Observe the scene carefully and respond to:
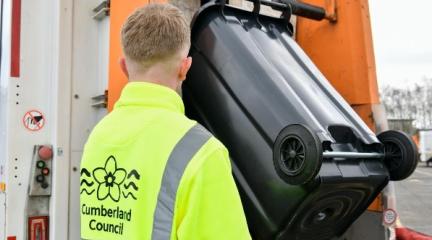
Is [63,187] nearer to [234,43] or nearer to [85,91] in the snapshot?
[85,91]

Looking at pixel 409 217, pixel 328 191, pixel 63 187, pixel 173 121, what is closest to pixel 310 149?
pixel 328 191

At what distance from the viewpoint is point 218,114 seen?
2059 millimetres

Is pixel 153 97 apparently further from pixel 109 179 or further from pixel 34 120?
pixel 34 120

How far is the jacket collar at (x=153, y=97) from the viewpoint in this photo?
1.18 meters

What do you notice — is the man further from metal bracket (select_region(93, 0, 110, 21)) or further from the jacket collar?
metal bracket (select_region(93, 0, 110, 21))

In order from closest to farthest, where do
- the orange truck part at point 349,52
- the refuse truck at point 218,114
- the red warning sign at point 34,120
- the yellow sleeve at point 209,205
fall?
1. the yellow sleeve at point 209,205
2. the refuse truck at point 218,114
3. the red warning sign at point 34,120
4. the orange truck part at point 349,52

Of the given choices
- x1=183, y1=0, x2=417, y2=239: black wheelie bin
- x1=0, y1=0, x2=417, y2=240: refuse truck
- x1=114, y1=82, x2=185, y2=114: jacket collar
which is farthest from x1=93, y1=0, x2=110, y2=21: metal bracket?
x1=114, y1=82, x2=185, y2=114: jacket collar

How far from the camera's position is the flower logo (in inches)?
45.8

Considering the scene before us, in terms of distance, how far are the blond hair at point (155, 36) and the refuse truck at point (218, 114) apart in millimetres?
742

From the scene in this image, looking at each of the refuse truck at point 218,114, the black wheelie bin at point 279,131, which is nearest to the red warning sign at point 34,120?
the refuse truck at point 218,114

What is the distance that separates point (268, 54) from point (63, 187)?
1017 millimetres

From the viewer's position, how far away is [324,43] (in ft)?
8.75

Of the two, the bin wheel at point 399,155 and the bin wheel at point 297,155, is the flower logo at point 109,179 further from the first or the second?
the bin wheel at point 399,155

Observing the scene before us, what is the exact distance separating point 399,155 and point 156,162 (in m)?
1.21
